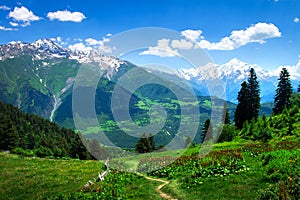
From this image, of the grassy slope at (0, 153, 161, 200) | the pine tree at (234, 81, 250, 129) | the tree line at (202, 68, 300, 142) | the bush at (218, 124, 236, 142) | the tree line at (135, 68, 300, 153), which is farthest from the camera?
the pine tree at (234, 81, 250, 129)

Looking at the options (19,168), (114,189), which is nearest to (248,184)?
(114,189)

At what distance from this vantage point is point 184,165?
95.9ft

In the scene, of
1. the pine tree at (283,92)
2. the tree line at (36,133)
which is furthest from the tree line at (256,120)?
the tree line at (36,133)

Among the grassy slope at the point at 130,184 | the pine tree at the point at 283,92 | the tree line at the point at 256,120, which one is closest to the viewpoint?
the grassy slope at the point at 130,184

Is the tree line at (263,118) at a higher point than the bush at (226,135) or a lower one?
higher

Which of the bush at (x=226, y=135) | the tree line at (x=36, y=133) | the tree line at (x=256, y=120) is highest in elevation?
the tree line at (x=256, y=120)

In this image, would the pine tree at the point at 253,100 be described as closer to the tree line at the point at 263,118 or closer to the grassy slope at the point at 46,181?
the tree line at the point at 263,118

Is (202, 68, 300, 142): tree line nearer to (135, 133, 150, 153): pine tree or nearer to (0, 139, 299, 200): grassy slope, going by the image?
(135, 133, 150, 153): pine tree

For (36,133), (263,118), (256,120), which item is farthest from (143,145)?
(36,133)

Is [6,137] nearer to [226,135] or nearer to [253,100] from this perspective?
[226,135]

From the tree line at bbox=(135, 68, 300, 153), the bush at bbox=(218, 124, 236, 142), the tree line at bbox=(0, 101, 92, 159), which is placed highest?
the tree line at bbox=(135, 68, 300, 153)

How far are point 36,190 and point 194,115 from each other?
1456 centimetres

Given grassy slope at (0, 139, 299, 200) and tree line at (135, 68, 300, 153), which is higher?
tree line at (135, 68, 300, 153)

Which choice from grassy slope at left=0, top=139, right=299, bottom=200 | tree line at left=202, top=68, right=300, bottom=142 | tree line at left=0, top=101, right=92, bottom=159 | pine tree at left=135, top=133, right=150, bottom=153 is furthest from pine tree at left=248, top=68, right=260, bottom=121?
tree line at left=0, top=101, right=92, bottom=159
